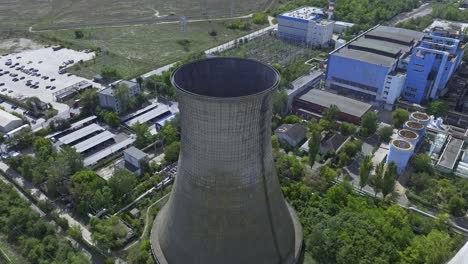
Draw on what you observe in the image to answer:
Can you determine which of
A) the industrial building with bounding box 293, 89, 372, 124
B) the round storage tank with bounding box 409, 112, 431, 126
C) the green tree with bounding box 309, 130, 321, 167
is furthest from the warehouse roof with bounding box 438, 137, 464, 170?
the green tree with bounding box 309, 130, 321, 167

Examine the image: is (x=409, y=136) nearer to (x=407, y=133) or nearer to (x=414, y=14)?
(x=407, y=133)

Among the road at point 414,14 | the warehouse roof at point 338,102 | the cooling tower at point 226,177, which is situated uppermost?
the cooling tower at point 226,177

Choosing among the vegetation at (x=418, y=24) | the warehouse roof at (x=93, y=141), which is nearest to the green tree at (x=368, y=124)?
the warehouse roof at (x=93, y=141)

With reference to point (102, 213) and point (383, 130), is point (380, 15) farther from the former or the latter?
point (102, 213)

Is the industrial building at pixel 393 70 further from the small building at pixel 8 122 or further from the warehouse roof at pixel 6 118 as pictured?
the warehouse roof at pixel 6 118

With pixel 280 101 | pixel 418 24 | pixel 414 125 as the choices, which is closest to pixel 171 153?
pixel 280 101

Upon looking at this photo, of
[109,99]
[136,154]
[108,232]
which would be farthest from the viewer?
[109,99]
